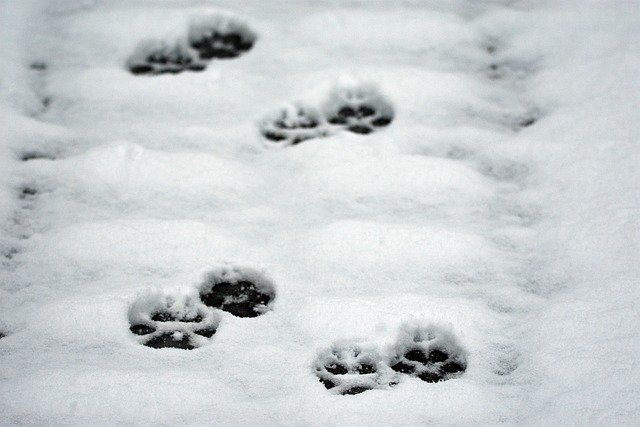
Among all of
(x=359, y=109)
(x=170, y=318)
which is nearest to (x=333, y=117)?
(x=359, y=109)

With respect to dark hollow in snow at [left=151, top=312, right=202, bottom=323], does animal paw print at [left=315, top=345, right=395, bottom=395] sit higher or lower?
lower

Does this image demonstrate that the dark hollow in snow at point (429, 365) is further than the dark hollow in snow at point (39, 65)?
No

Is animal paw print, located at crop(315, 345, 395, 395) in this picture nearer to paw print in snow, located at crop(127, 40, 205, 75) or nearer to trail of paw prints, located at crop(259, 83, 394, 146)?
trail of paw prints, located at crop(259, 83, 394, 146)

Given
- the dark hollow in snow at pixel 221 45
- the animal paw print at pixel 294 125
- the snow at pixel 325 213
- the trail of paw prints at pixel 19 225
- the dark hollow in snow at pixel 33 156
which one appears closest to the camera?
the snow at pixel 325 213

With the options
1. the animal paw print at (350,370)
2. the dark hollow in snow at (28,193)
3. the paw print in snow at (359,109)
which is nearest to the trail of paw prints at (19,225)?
the dark hollow in snow at (28,193)

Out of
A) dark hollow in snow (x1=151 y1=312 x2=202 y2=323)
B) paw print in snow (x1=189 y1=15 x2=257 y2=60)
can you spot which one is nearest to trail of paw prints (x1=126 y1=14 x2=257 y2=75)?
paw print in snow (x1=189 y1=15 x2=257 y2=60)

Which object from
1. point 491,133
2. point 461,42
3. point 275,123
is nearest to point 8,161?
point 275,123

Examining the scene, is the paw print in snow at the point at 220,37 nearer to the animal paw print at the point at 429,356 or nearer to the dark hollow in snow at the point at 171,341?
the dark hollow in snow at the point at 171,341
